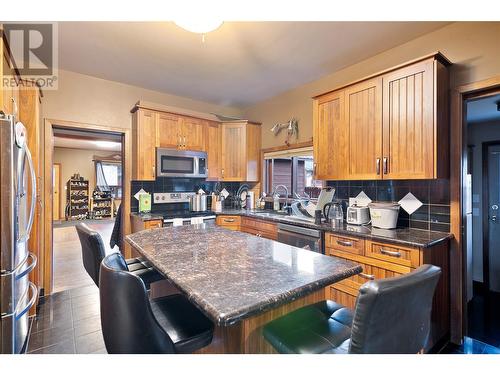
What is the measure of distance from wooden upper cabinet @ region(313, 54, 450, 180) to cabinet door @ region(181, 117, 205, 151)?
72.0 inches

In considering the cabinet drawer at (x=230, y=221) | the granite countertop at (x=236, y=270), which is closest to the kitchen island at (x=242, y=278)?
the granite countertop at (x=236, y=270)

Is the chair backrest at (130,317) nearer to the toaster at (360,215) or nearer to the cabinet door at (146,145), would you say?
the toaster at (360,215)

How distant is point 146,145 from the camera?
11.1ft

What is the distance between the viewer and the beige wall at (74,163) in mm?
9102

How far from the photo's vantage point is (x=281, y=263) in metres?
1.29

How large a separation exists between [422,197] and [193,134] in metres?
2.96

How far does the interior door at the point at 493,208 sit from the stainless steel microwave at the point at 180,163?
395 cm

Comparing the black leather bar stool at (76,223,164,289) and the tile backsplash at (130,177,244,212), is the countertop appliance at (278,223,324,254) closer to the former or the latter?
the black leather bar stool at (76,223,164,289)

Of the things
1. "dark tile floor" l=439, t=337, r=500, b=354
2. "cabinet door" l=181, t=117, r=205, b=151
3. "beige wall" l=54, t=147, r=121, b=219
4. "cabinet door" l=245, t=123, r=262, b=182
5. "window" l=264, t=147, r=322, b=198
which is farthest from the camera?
"beige wall" l=54, t=147, r=121, b=219

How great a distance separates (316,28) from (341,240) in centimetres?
186

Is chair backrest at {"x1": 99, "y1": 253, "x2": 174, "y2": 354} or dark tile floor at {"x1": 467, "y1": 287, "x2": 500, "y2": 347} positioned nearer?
chair backrest at {"x1": 99, "y1": 253, "x2": 174, "y2": 354}

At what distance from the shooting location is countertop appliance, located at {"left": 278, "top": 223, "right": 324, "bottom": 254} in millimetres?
2416

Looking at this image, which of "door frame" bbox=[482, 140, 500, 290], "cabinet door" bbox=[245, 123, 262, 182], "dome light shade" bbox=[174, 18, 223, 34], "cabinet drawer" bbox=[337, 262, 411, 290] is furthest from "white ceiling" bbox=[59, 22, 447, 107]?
"door frame" bbox=[482, 140, 500, 290]
